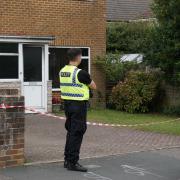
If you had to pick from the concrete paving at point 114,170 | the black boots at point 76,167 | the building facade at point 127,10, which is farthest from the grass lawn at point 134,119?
the building facade at point 127,10

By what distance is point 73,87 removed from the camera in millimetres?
8633

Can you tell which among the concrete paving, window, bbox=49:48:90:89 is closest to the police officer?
the concrete paving

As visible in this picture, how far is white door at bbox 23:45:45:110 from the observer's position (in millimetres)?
18828

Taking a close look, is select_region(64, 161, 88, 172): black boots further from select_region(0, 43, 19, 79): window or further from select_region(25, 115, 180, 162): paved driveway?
select_region(0, 43, 19, 79): window

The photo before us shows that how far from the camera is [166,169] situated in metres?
9.07

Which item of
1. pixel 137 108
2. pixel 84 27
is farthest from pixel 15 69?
pixel 137 108

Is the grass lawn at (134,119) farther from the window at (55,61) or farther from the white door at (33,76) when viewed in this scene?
the window at (55,61)

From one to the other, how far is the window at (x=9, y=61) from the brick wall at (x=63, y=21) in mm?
522

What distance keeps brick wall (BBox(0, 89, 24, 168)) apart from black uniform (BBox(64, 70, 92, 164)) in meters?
0.79

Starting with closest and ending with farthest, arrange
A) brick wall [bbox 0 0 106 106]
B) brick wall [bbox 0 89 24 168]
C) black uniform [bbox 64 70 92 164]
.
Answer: black uniform [bbox 64 70 92 164] < brick wall [bbox 0 89 24 168] < brick wall [bbox 0 0 106 106]

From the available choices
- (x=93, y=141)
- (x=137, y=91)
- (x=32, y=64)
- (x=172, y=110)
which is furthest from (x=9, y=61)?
(x=93, y=141)

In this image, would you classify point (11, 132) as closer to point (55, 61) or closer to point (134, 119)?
point (134, 119)

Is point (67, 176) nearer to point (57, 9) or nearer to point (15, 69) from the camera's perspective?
point (15, 69)

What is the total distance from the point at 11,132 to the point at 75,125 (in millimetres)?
1068
